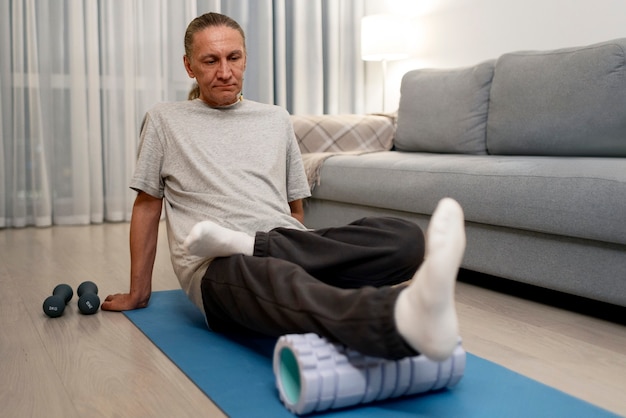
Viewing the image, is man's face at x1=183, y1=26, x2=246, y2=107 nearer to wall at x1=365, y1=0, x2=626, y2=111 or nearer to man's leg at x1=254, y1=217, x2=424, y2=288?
man's leg at x1=254, y1=217, x2=424, y2=288

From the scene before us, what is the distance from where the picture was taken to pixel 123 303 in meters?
1.89

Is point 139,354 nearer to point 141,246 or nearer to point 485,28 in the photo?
A: point 141,246

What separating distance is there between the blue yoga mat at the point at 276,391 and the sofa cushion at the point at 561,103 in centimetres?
122

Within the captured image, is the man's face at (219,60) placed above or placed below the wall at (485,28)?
below

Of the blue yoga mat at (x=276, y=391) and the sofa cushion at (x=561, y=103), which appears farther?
the sofa cushion at (x=561, y=103)

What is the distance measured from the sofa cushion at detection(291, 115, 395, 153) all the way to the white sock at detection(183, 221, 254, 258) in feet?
6.24

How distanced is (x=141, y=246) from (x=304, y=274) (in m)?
0.71

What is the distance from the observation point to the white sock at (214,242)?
4.55ft

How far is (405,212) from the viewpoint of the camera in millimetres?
2605

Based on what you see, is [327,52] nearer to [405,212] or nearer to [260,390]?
[405,212]

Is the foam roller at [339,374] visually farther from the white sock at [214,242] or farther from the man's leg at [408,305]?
the white sock at [214,242]

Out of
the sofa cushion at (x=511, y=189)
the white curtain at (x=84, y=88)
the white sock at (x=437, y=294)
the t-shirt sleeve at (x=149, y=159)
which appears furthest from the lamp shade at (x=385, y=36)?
the white sock at (x=437, y=294)

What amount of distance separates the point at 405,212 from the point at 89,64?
6.66ft

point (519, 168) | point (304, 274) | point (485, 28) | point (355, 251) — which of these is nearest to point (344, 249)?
point (355, 251)
